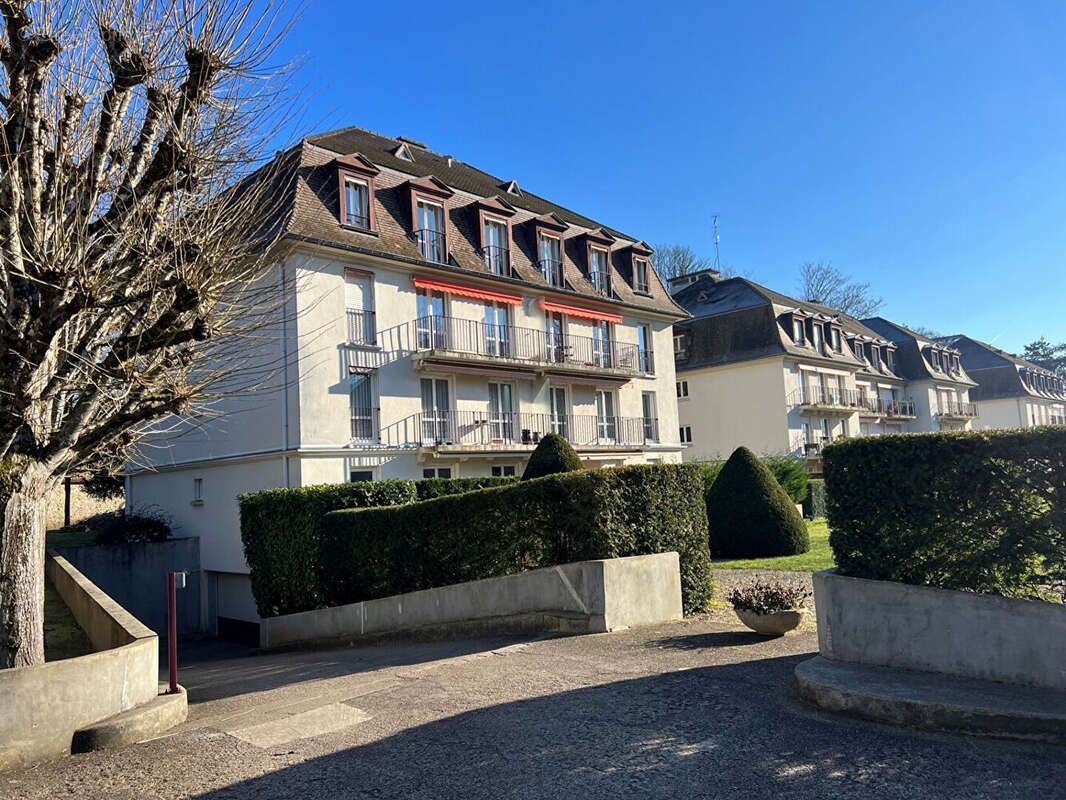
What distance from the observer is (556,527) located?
10891 mm

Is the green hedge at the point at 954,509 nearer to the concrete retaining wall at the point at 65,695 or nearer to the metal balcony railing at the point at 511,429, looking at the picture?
the concrete retaining wall at the point at 65,695

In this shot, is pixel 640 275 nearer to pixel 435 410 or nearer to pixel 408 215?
pixel 408 215

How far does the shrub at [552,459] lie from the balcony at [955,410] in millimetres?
47746

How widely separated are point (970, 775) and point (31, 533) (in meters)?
7.89

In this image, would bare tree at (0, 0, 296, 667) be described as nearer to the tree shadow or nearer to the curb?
the curb

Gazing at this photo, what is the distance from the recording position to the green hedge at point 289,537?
16.0 meters

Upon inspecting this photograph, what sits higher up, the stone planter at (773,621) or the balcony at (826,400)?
the balcony at (826,400)

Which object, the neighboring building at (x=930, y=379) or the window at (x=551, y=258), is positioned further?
the neighboring building at (x=930, y=379)

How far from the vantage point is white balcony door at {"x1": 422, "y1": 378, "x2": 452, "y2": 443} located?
79.8 feet

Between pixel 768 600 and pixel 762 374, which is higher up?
pixel 762 374

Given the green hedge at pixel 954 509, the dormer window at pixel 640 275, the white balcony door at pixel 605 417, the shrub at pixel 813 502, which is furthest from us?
the dormer window at pixel 640 275

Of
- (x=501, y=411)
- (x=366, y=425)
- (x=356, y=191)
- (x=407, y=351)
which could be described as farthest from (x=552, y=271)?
(x=366, y=425)

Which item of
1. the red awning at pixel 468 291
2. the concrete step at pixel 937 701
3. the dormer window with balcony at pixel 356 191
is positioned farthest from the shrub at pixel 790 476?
the concrete step at pixel 937 701

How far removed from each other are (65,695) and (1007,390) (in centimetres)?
7550
